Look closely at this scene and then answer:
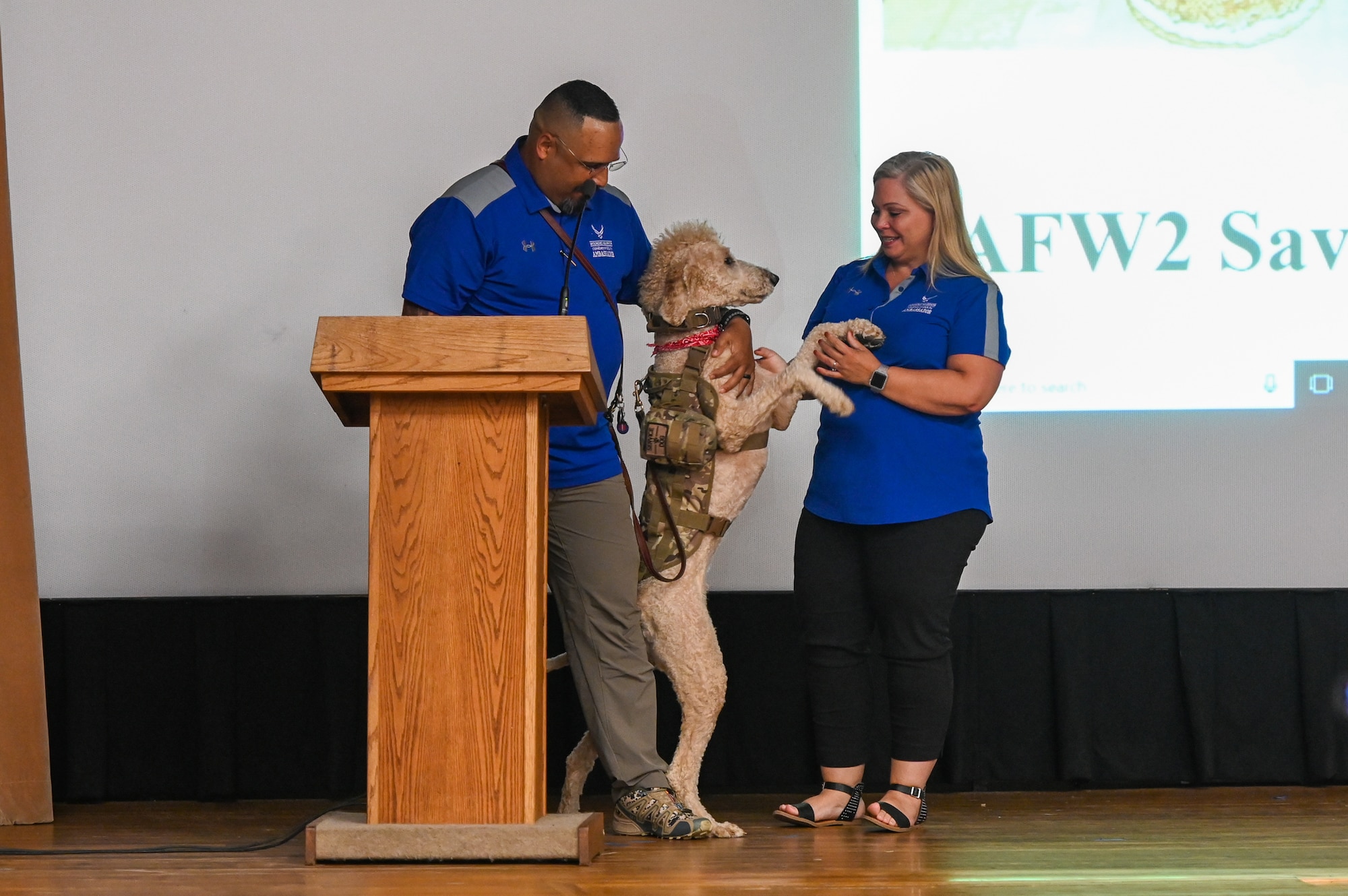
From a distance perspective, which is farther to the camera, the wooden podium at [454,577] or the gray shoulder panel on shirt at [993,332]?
the gray shoulder panel on shirt at [993,332]

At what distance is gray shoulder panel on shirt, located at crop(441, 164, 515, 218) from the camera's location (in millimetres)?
2486

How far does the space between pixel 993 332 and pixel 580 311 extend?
886 millimetres

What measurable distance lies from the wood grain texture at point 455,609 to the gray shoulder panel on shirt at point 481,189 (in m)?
0.50

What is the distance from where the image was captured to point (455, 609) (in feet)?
7.06

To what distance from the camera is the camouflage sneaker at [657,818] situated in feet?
8.27

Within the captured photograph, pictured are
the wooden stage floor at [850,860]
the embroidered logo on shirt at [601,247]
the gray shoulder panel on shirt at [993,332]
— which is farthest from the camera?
the gray shoulder panel on shirt at [993,332]

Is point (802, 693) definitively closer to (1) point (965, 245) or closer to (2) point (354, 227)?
(1) point (965, 245)

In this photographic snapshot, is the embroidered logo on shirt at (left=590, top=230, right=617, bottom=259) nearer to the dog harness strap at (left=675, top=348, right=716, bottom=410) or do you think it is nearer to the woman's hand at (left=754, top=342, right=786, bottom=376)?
the dog harness strap at (left=675, top=348, right=716, bottom=410)

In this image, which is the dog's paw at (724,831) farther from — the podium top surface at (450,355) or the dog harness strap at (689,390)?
the podium top surface at (450,355)

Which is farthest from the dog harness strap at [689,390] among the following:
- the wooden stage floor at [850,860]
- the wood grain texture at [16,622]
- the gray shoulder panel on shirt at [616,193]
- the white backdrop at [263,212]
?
the wood grain texture at [16,622]

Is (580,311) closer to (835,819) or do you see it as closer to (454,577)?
(454,577)

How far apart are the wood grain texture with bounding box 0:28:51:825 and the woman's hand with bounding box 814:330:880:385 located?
193 centimetres

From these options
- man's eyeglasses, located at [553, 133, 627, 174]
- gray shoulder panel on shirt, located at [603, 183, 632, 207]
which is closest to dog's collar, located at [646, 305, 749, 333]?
gray shoulder panel on shirt, located at [603, 183, 632, 207]

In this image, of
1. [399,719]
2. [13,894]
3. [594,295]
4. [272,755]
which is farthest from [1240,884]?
[272,755]
